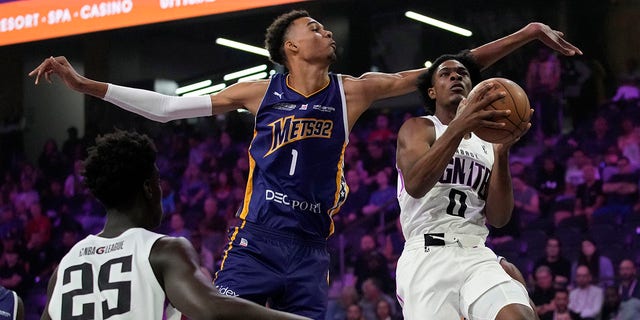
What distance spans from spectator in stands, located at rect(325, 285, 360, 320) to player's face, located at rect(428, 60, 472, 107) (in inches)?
223

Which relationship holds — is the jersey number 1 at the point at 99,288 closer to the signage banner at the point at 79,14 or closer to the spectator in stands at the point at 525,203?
the signage banner at the point at 79,14

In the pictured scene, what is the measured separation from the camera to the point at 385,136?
13.2 m

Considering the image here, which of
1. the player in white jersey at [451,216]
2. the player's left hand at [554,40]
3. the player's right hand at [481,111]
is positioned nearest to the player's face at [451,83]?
the player in white jersey at [451,216]

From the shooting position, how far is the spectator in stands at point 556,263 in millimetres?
9375

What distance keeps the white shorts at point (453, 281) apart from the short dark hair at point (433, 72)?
853 millimetres

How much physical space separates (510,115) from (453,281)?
90cm

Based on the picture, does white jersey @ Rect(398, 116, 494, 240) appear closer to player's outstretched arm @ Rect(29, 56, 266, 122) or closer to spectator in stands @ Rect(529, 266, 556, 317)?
player's outstretched arm @ Rect(29, 56, 266, 122)

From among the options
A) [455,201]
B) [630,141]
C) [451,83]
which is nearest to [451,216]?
[455,201]

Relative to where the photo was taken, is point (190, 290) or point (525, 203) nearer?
point (190, 290)

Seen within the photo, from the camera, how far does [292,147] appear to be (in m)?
4.93

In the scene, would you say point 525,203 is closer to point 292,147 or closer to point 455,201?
point 455,201

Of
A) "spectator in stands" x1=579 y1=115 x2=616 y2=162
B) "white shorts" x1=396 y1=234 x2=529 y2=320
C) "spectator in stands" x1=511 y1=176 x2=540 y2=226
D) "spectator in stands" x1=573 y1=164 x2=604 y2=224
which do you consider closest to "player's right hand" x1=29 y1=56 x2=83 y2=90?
"white shorts" x1=396 y1=234 x2=529 y2=320

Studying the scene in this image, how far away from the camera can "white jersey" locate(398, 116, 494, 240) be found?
479 centimetres

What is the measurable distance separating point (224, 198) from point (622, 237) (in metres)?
5.50
